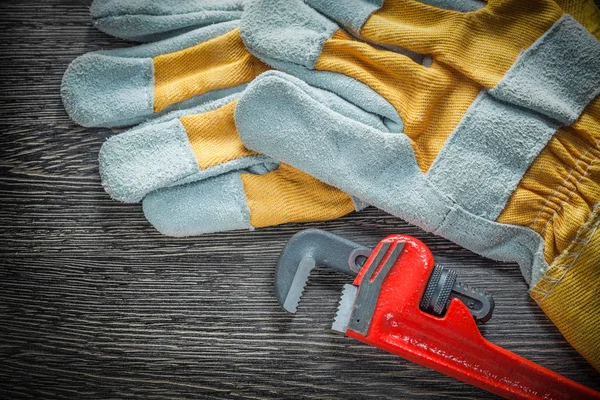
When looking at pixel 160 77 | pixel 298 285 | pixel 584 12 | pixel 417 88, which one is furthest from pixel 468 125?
pixel 160 77

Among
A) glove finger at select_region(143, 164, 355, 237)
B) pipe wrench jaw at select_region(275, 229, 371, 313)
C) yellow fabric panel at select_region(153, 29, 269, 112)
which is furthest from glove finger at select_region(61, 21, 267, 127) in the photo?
pipe wrench jaw at select_region(275, 229, 371, 313)

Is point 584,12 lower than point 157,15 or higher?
higher

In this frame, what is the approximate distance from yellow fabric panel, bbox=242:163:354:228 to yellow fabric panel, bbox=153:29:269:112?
16 cm

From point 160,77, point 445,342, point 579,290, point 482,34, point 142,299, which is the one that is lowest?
point 142,299

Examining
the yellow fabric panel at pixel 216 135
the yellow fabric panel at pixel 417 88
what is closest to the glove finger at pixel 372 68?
the yellow fabric panel at pixel 417 88

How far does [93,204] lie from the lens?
0.93 meters

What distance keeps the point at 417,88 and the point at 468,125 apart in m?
0.09

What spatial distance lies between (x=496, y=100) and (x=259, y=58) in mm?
372

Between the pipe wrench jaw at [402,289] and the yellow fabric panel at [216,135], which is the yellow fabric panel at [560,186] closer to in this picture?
the pipe wrench jaw at [402,289]

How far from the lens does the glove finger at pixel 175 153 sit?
85 centimetres

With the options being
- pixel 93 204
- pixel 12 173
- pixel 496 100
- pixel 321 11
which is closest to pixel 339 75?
pixel 321 11

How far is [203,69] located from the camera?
90 cm

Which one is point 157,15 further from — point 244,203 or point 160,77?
point 244,203

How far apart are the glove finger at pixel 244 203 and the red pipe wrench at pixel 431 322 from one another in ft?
0.41
